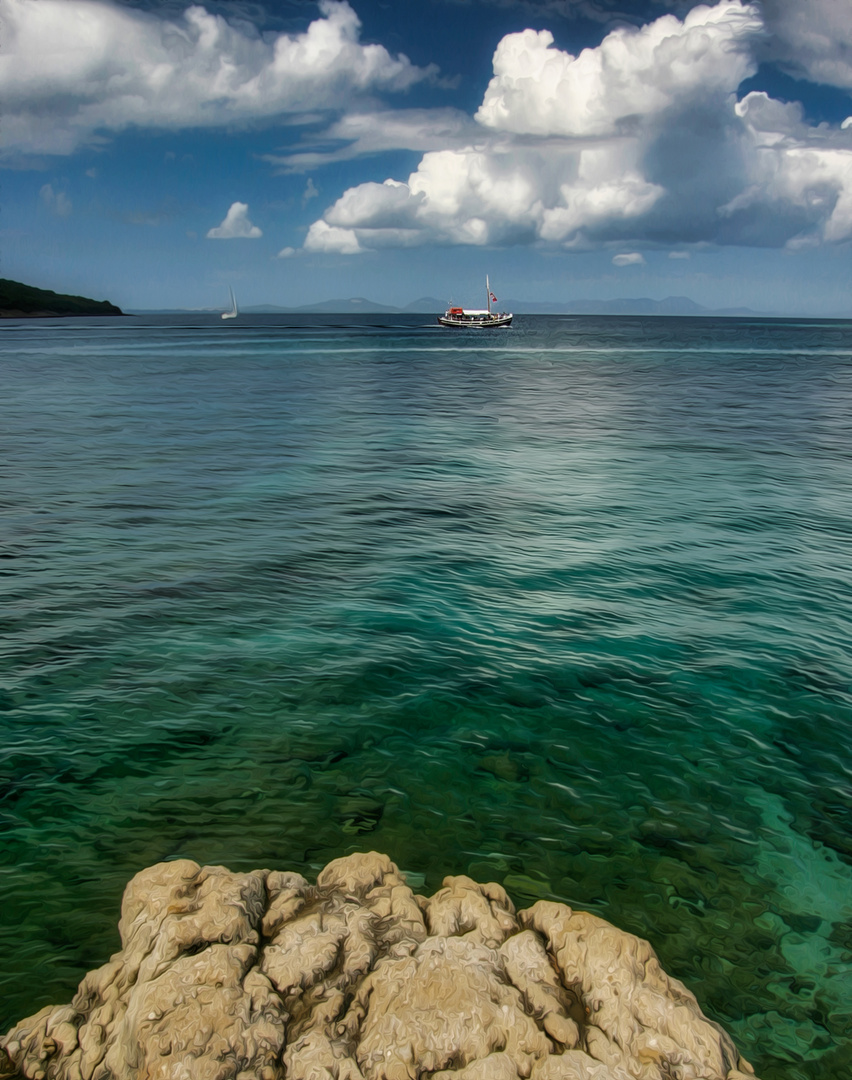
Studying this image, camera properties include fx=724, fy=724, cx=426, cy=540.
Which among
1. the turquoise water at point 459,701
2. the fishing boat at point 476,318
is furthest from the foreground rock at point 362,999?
the fishing boat at point 476,318

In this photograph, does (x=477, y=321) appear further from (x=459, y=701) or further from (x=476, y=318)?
(x=459, y=701)

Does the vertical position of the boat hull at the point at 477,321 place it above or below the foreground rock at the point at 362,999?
above

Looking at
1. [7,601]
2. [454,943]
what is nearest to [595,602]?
[454,943]

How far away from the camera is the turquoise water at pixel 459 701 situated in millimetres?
7949

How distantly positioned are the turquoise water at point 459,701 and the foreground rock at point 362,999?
1226mm

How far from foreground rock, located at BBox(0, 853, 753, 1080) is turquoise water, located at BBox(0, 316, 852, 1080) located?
1.23 m

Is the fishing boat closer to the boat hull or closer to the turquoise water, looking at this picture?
the boat hull

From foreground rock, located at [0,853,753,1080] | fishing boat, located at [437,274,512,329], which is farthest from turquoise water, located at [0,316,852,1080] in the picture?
fishing boat, located at [437,274,512,329]

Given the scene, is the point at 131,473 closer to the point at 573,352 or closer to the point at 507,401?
the point at 507,401

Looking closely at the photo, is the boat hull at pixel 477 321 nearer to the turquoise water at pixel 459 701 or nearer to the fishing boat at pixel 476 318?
the fishing boat at pixel 476 318

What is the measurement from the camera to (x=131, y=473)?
95.0 ft

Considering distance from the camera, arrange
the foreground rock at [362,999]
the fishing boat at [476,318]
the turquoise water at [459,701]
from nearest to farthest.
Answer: the foreground rock at [362,999] < the turquoise water at [459,701] < the fishing boat at [476,318]

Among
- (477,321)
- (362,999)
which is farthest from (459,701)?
(477,321)

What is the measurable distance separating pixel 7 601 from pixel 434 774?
10712 mm
